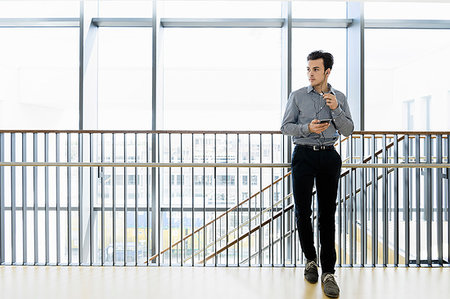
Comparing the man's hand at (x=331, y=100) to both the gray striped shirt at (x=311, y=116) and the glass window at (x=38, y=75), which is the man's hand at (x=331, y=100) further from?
the glass window at (x=38, y=75)

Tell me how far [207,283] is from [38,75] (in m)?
3.93

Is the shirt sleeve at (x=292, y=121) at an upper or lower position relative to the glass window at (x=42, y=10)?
lower

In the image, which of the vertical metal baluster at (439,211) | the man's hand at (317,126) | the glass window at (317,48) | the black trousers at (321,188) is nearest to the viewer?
the man's hand at (317,126)

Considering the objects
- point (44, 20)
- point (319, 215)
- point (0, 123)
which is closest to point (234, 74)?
point (44, 20)

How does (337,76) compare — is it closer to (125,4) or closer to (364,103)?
(364,103)

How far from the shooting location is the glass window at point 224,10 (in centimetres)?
454

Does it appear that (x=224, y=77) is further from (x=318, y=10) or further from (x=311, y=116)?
(x=311, y=116)

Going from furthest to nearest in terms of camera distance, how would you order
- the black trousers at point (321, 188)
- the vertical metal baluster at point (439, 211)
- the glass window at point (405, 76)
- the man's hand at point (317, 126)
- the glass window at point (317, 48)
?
the glass window at point (405, 76) < the glass window at point (317, 48) < the vertical metal baluster at point (439, 211) < the black trousers at point (321, 188) < the man's hand at point (317, 126)

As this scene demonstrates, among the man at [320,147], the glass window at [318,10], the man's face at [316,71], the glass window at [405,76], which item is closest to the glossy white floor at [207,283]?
the man at [320,147]

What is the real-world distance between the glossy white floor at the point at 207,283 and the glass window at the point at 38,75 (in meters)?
2.71

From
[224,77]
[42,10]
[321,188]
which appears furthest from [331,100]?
[42,10]

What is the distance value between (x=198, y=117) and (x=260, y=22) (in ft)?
5.06

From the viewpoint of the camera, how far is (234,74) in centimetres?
462

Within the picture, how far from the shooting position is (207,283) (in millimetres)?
2174
